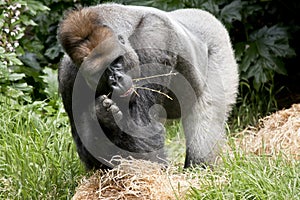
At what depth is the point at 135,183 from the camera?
298 centimetres

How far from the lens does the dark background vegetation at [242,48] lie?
4.64m

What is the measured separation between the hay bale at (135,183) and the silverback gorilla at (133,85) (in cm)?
11

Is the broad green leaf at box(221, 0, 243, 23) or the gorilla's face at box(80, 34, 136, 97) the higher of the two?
the gorilla's face at box(80, 34, 136, 97)

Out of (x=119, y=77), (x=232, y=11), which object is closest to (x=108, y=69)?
(x=119, y=77)

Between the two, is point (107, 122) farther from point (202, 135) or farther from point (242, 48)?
point (242, 48)

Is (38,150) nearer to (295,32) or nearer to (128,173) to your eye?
(128,173)

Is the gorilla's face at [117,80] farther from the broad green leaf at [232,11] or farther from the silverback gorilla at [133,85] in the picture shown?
the broad green leaf at [232,11]

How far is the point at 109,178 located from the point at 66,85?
568 mm

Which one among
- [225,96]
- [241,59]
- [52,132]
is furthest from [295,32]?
[52,132]

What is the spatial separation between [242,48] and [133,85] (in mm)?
2440

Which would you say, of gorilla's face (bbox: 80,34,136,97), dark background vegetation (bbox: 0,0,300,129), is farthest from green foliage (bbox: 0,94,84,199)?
gorilla's face (bbox: 80,34,136,97)

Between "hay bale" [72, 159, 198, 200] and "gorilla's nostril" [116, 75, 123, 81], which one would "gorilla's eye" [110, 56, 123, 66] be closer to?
"gorilla's nostril" [116, 75, 123, 81]

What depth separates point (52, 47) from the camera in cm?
558

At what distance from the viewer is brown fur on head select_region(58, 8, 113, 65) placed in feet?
9.71
